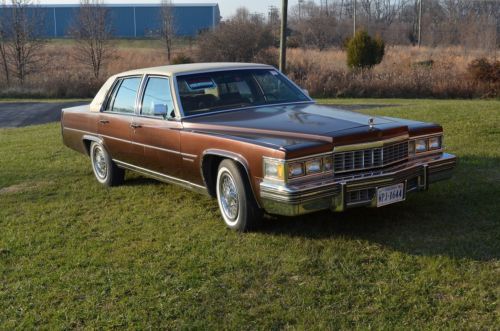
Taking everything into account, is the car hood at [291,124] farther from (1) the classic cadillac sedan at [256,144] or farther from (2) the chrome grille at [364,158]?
(2) the chrome grille at [364,158]

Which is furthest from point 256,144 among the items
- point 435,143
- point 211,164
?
point 435,143

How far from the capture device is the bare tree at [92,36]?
3769 centimetres

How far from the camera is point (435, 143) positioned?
5348 millimetres

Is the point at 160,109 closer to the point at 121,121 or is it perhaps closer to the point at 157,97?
the point at 157,97

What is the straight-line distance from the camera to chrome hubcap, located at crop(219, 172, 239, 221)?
203 inches

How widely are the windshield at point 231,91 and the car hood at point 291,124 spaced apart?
0.56ft

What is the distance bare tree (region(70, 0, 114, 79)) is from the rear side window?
30.8 m

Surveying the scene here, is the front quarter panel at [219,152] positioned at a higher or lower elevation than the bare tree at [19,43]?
lower

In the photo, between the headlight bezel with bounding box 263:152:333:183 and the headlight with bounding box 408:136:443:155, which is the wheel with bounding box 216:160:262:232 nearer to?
the headlight bezel with bounding box 263:152:333:183

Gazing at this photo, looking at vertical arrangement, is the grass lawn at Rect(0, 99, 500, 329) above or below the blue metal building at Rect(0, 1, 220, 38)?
below

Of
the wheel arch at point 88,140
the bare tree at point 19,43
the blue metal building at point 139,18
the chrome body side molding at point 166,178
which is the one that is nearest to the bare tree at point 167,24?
the bare tree at point 19,43

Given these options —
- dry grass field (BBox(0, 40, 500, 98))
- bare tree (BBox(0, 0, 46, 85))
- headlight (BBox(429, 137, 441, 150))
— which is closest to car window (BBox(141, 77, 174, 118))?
headlight (BBox(429, 137, 441, 150))

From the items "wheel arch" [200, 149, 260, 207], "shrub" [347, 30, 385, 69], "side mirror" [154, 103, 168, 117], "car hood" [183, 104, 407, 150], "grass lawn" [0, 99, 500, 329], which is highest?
"shrub" [347, 30, 385, 69]

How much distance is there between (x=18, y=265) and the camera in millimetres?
4762
